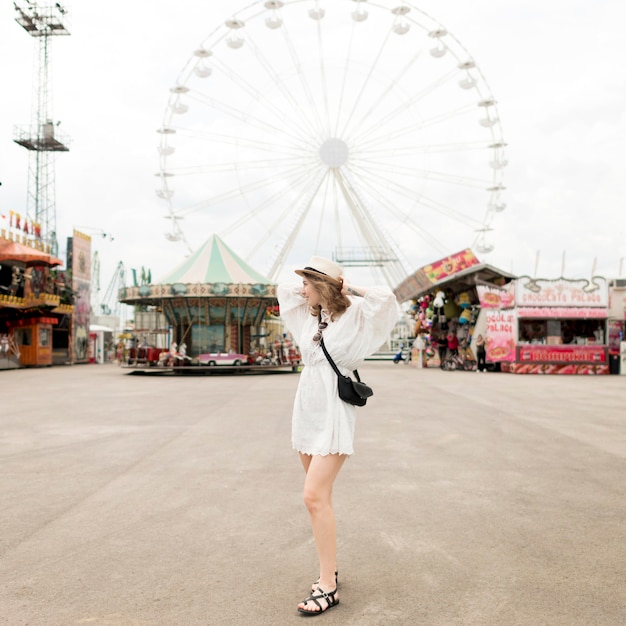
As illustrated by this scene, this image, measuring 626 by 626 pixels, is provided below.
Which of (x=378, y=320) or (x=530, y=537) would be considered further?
(x=530, y=537)

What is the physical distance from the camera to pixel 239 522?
4.72m

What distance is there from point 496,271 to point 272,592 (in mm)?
26591

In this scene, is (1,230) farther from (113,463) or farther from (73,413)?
(113,463)

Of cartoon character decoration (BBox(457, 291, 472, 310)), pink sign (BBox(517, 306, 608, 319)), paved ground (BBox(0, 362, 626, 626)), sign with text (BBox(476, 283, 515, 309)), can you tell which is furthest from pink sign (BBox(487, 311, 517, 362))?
paved ground (BBox(0, 362, 626, 626))

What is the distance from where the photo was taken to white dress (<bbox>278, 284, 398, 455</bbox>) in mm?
3477

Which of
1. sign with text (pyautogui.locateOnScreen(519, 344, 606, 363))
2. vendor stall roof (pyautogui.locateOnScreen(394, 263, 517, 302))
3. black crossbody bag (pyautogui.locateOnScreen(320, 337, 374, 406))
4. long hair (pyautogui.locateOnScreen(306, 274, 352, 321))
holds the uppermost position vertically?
vendor stall roof (pyautogui.locateOnScreen(394, 263, 517, 302))

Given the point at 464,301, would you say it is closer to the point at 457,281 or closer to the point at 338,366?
the point at 457,281

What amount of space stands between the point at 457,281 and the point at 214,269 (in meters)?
11.0

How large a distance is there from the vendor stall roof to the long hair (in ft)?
83.8

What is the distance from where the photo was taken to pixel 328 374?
3.55 metres

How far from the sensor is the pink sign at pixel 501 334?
89.2ft

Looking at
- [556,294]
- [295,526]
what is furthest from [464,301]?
[295,526]

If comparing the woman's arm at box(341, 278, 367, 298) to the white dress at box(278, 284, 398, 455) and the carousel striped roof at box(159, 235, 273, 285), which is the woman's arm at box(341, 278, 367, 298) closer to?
the white dress at box(278, 284, 398, 455)

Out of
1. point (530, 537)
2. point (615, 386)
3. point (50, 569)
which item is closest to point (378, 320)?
point (530, 537)
